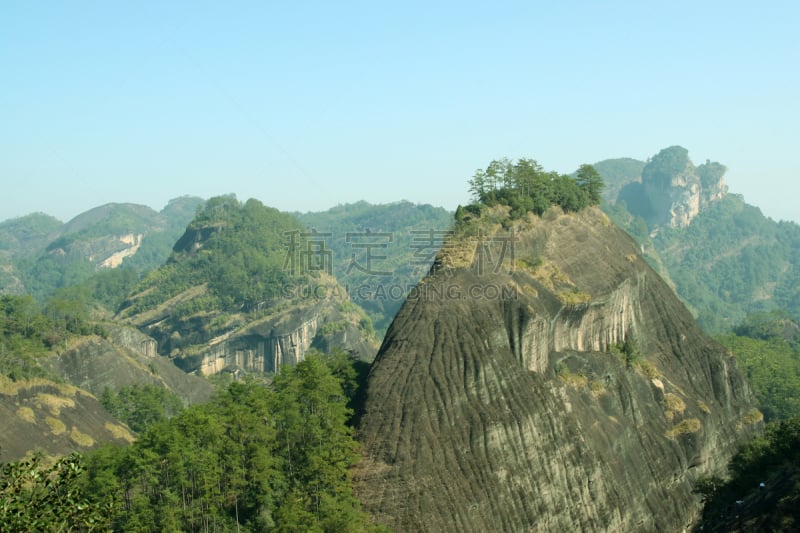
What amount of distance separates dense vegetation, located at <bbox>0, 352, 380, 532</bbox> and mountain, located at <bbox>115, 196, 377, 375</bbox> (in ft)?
295

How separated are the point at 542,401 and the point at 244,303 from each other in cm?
10578

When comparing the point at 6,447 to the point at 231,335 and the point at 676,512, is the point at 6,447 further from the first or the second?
the point at 231,335

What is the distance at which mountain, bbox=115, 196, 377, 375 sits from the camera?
14250 centimetres

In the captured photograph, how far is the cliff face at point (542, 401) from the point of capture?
47.0 metres

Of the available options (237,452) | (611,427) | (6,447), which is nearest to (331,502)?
(237,452)

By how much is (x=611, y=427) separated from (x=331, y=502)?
22.5m

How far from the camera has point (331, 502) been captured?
4269 cm

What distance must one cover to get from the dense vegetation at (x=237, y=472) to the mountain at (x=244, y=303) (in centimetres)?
8985

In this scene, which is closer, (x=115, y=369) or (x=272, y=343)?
(x=115, y=369)

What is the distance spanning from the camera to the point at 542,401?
52.5 m

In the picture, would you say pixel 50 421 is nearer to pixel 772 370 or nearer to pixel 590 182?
pixel 590 182

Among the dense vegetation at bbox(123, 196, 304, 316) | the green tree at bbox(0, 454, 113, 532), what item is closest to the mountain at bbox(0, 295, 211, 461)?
the dense vegetation at bbox(123, 196, 304, 316)

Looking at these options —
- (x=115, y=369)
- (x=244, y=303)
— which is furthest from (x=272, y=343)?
(x=115, y=369)

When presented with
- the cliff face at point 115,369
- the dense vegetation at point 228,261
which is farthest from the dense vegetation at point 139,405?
the dense vegetation at point 228,261
